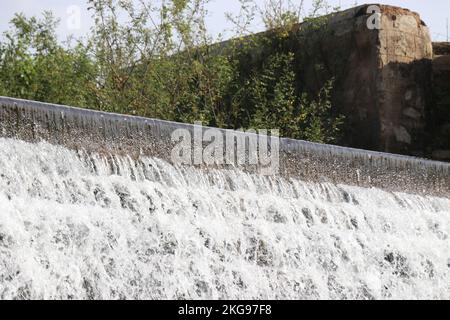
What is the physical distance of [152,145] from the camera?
20.2 ft

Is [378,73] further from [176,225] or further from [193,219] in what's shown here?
[176,225]

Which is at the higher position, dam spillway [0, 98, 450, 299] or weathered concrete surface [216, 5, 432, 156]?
weathered concrete surface [216, 5, 432, 156]

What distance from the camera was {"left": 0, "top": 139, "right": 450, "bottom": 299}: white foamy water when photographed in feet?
15.7

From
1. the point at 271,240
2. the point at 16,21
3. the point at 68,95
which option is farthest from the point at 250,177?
the point at 16,21

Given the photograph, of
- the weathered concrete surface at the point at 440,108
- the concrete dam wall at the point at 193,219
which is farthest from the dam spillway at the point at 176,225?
the weathered concrete surface at the point at 440,108

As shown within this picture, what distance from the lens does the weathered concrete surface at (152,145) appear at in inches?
220

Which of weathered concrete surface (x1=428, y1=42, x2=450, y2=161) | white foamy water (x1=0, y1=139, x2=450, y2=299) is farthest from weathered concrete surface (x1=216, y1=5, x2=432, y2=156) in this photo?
white foamy water (x1=0, y1=139, x2=450, y2=299)

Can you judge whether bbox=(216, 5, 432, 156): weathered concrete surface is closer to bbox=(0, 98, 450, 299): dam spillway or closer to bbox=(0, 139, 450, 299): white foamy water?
bbox=(0, 98, 450, 299): dam spillway

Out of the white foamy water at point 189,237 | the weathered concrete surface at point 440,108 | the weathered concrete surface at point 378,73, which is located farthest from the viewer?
the weathered concrete surface at point 440,108

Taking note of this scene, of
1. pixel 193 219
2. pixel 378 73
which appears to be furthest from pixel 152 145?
pixel 378 73

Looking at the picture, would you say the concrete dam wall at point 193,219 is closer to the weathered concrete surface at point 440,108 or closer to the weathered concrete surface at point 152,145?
the weathered concrete surface at point 152,145

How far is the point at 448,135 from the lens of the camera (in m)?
10.9

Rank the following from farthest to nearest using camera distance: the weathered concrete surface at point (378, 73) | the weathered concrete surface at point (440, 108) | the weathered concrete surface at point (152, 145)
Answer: the weathered concrete surface at point (440, 108)
the weathered concrete surface at point (378, 73)
the weathered concrete surface at point (152, 145)

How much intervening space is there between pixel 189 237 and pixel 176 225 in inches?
3.8
